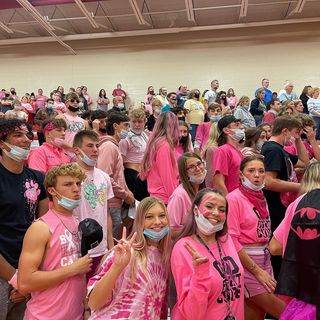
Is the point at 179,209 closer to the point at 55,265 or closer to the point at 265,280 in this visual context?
the point at 265,280

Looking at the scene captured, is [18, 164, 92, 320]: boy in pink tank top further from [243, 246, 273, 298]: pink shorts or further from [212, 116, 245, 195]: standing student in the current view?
[212, 116, 245, 195]: standing student

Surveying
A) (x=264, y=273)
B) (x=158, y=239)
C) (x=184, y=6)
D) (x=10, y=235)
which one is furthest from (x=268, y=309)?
(x=184, y=6)

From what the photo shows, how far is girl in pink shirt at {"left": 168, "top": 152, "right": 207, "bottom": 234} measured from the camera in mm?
2782

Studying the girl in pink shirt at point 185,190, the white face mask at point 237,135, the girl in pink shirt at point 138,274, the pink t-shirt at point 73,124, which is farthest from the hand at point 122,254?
the pink t-shirt at point 73,124

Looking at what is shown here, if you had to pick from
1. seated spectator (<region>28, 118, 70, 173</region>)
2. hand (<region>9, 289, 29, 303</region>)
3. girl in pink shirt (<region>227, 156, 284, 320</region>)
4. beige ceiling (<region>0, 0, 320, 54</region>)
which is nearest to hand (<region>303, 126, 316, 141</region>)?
girl in pink shirt (<region>227, 156, 284, 320</region>)

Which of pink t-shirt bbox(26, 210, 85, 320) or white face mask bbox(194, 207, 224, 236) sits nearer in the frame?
pink t-shirt bbox(26, 210, 85, 320)

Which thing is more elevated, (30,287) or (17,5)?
(17,5)

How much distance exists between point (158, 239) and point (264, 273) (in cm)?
85

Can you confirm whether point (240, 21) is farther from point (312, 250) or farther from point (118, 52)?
point (312, 250)

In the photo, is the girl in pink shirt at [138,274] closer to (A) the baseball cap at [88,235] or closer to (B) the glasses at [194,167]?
(A) the baseball cap at [88,235]

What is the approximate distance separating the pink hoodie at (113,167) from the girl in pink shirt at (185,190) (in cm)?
86

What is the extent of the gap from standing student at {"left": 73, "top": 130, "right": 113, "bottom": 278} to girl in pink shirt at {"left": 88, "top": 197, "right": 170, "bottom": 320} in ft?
2.36

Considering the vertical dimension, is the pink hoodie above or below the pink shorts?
above

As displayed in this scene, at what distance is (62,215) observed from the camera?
88.9 inches
